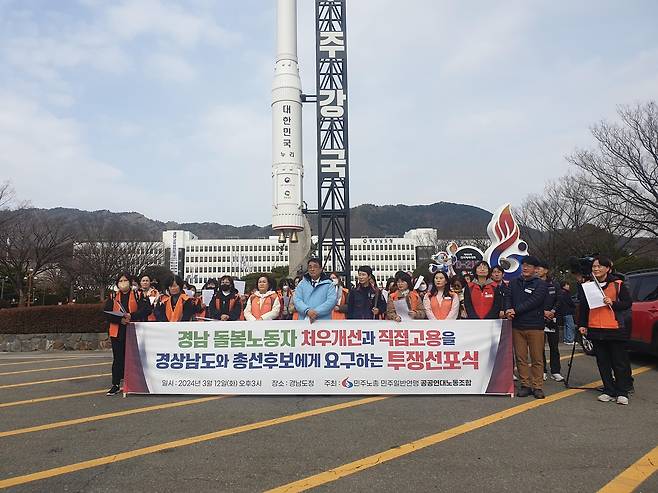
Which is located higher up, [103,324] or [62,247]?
[62,247]

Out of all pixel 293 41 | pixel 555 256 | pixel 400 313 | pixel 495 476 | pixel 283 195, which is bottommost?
pixel 495 476

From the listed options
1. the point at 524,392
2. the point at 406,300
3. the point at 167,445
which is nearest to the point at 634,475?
the point at 524,392

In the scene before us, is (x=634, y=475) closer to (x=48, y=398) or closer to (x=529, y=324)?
(x=529, y=324)

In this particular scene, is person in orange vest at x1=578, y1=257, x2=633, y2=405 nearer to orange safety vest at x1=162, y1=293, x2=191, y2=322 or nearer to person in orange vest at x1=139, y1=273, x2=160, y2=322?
orange safety vest at x1=162, y1=293, x2=191, y2=322

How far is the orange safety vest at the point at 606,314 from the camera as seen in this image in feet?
19.5

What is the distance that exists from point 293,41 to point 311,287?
84.3ft

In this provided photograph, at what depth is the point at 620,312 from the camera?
19.5 feet

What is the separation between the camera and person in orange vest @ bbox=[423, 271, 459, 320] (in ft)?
22.7

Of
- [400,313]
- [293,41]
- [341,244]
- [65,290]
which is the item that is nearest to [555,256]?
[341,244]

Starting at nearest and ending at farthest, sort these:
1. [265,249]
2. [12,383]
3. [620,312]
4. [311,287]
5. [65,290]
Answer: [620,312] → [311,287] → [12,383] → [65,290] → [265,249]

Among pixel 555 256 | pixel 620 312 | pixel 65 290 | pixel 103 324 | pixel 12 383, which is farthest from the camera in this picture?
pixel 65 290

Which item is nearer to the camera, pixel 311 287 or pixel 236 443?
pixel 236 443

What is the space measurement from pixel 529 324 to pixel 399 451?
293cm

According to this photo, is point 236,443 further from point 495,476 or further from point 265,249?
point 265,249
